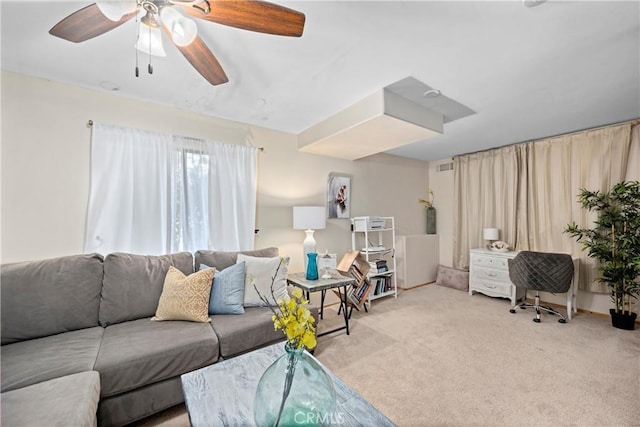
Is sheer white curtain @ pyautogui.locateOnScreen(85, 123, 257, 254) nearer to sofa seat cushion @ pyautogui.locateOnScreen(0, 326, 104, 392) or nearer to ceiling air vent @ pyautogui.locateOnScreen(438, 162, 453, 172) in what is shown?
sofa seat cushion @ pyautogui.locateOnScreen(0, 326, 104, 392)

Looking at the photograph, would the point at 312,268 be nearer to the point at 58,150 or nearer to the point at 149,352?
the point at 149,352

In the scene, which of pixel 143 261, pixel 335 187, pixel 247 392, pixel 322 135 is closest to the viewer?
pixel 247 392

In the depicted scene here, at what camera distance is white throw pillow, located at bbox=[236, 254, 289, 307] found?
2156mm

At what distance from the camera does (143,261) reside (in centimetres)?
203

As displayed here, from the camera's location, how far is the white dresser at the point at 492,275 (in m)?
3.57

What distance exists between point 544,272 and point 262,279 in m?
3.20

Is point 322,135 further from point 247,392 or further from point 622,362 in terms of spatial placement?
point 622,362

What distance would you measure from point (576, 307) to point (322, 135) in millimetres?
3983

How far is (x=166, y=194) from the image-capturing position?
2449mm

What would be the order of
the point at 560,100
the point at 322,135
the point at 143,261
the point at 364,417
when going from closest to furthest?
the point at 364,417 < the point at 143,261 < the point at 560,100 < the point at 322,135

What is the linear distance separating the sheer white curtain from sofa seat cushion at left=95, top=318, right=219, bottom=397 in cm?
86

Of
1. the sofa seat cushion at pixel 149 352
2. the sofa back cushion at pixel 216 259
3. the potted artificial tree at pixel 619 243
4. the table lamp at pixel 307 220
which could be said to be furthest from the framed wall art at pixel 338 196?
the potted artificial tree at pixel 619 243

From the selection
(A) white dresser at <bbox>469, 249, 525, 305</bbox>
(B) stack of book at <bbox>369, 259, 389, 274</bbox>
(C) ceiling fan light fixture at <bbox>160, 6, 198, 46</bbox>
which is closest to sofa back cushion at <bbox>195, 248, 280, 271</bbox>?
(C) ceiling fan light fixture at <bbox>160, 6, 198, 46</bbox>

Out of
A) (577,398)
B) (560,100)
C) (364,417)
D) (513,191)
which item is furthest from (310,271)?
(513,191)
